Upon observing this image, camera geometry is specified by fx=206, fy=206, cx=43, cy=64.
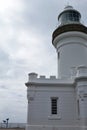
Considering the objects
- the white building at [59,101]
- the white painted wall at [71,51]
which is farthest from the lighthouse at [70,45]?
the white building at [59,101]

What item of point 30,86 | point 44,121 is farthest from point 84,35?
point 44,121

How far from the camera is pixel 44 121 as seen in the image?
1631 cm

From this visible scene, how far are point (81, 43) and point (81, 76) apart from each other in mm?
5613

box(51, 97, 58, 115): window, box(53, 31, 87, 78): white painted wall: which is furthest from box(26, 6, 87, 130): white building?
box(53, 31, 87, 78): white painted wall

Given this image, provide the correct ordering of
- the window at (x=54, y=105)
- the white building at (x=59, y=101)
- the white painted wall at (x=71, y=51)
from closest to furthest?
the white building at (x=59, y=101) → the window at (x=54, y=105) → the white painted wall at (x=71, y=51)

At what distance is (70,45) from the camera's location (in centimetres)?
2006

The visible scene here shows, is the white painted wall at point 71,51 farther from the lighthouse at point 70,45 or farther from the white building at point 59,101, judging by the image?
the white building at point 59,101

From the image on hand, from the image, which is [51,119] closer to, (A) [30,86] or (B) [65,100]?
(B) [65,100]

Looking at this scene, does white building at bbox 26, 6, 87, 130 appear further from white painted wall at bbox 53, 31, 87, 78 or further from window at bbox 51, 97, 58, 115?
white painted wall at bbox 53, 31, 87, 78

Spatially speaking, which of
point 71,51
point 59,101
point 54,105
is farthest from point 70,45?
point 54,105

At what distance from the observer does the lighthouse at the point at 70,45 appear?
19656mm

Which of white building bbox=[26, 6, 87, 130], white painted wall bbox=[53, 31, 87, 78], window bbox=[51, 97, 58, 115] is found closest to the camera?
white building bbox=[26, 6, 87, 130]

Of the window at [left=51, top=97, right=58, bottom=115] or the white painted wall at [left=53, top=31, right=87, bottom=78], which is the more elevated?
the white painted wall at [left=53, top=31, right=87, bottom=78]

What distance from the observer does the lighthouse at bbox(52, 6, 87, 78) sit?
1966 centimetres
